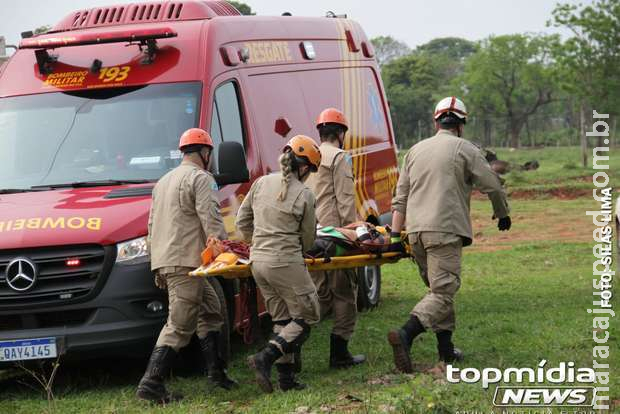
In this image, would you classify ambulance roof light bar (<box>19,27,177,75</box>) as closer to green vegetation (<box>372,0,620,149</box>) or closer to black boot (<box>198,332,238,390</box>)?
black boot (<box>198,332,238,390</box>)

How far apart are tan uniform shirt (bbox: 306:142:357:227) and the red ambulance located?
1.93 ft

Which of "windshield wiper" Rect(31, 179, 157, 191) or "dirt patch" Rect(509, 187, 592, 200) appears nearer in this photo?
"windshield wiper" Rect(31, 179, 157, 191)

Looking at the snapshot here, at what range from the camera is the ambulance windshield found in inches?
340

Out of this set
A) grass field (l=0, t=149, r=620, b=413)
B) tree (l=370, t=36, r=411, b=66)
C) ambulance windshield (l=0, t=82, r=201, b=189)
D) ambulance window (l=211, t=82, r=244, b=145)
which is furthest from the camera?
tree (l=370, t=36, r=411, b=66)

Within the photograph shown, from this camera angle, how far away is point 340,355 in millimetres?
8508

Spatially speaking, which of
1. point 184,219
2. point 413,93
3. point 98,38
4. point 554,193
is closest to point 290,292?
point 184,219

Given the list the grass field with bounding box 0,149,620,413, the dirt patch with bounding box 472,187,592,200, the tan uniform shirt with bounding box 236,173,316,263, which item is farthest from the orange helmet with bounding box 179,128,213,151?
the dirt patch with bounding box 472,187,592,200

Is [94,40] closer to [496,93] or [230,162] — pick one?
[230,162]

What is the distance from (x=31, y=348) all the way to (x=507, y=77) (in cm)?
7180

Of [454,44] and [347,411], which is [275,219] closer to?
[347,411]

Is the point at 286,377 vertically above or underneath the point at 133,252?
underneath

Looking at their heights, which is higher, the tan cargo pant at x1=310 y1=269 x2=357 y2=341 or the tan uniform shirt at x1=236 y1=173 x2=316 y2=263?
the tan uniform shirt at x1=236 y1=173 x2=316 y2=263

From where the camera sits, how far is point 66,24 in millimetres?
10312

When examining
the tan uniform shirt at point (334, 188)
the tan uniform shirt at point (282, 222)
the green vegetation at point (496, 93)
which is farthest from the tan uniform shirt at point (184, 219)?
the green vegetation at point (496, 93)
